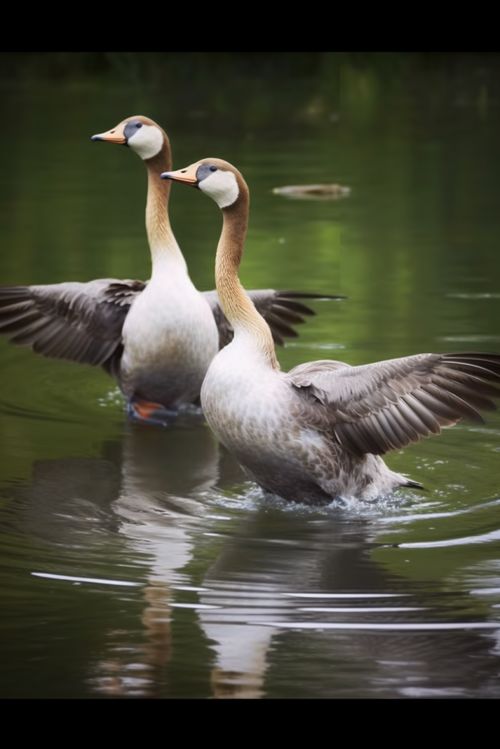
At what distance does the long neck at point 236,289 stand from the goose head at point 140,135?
2082 millimetres

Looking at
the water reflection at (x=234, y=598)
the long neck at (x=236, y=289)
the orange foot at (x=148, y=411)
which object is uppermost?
the long neck at (x=236, y=289)

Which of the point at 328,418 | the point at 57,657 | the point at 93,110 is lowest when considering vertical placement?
the point at 57,657

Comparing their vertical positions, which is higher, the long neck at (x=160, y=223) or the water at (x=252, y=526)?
the long neck at (x=160, y=223)

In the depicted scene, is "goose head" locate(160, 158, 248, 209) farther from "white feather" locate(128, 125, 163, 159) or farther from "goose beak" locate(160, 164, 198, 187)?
"white feather" locate(128, 125, 163, 159)

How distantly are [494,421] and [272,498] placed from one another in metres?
1.89

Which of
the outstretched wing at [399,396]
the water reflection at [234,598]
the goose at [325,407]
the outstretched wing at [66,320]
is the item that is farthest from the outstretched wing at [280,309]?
the outstretched wing at [399,396]

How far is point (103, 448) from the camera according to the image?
966cm

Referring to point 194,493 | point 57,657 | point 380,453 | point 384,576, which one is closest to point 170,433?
point 194,493

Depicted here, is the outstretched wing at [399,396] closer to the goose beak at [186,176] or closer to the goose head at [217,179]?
the goose head at [217,179]

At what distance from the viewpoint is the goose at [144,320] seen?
1011cm

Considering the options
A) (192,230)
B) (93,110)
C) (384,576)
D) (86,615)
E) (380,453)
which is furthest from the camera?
(93,110)

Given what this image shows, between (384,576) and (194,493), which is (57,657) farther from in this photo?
(194,493)

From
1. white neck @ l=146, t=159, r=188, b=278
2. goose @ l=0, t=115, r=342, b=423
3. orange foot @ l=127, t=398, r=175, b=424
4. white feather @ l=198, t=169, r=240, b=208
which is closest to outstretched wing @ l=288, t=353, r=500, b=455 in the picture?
white feather @ l=198, t=169, r=240, b=208

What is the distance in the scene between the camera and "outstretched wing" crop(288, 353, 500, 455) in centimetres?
784
